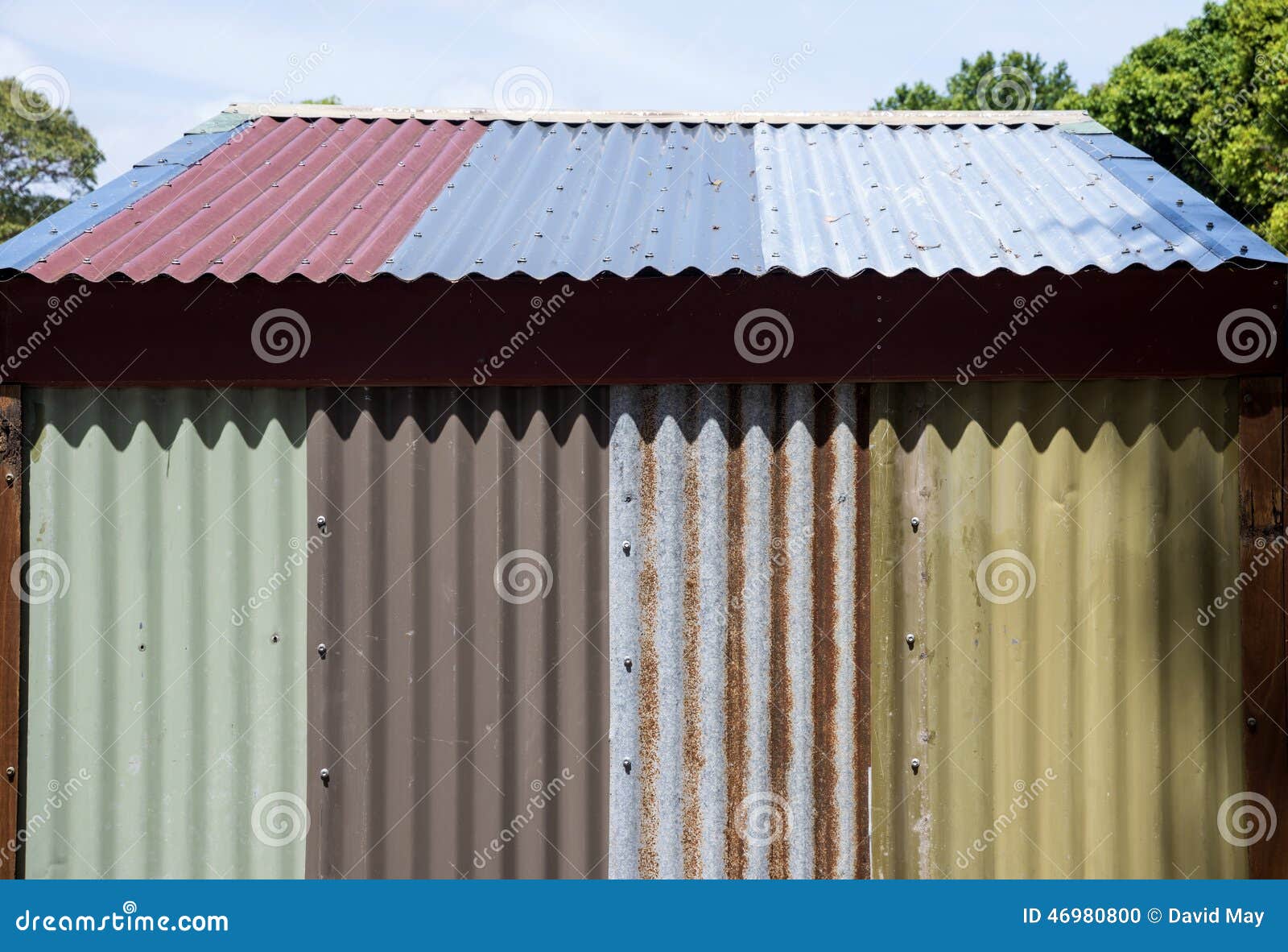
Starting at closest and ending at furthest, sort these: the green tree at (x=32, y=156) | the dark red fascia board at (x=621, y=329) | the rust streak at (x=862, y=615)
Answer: the dark red fascia board at (x=621, y=329) → the rust streak at (x=862, y=615) → the green tree at (x=32, y=156)

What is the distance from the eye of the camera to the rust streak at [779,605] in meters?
3.66

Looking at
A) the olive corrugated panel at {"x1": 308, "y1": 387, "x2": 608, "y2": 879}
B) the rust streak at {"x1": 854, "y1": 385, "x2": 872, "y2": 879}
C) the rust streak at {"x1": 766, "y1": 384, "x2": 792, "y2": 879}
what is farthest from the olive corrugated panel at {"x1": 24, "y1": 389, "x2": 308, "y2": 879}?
the rust streak at {"x1": 854, "y1": 385, "x2": 872, "y2": 879}

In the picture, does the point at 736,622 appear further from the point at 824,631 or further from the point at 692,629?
the point at 824,631

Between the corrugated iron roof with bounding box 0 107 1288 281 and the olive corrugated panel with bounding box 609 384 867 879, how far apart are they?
676 millimetres

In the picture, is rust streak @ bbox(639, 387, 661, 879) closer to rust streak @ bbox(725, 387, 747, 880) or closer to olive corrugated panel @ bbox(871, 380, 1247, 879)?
rust streak @ bbox(725, 387, 747, 880)

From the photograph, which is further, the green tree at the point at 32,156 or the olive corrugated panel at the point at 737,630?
the green tree at the point at 32,156

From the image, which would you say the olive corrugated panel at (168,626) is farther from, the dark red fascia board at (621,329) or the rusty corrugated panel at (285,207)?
the rusty corrugated panel at (285,207)

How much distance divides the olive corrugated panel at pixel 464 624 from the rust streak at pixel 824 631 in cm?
88

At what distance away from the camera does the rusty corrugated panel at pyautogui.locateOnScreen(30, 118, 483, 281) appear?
3.59 m

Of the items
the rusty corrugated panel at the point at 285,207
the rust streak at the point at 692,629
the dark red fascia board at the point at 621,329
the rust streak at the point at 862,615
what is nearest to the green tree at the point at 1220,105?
the dark red fascia board at the point at 621,329

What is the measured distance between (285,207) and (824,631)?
10.4 feet

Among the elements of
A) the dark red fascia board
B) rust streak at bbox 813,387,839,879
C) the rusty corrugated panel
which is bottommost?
rust streak at bbox 813,387,839,879

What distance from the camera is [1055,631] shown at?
142 inches

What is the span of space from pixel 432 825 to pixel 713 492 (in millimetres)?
1827
